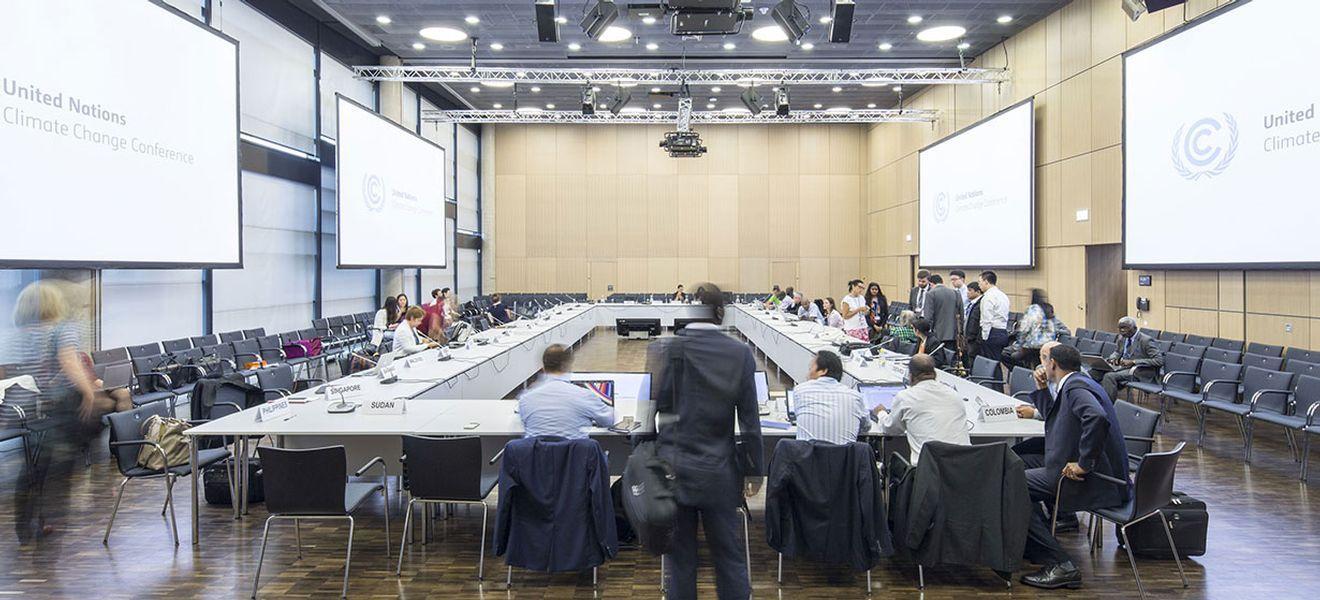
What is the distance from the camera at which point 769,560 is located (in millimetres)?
4168

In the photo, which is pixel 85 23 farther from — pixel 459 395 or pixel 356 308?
pixel 356 308

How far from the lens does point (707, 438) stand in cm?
272

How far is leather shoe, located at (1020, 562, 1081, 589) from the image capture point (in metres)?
3.75

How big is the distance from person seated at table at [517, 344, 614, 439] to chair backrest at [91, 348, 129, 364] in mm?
5130

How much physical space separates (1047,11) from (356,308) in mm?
12437

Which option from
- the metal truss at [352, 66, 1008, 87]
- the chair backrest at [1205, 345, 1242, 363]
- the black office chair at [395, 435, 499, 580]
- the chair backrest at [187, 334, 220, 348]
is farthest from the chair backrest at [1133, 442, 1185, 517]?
the metal truss at [352, 66, 1008, 87]

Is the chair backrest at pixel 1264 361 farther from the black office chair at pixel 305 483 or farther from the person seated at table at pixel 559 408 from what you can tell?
the black office chair at pixel 305 483

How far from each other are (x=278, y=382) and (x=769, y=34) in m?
9.26

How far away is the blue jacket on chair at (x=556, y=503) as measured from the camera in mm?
3623

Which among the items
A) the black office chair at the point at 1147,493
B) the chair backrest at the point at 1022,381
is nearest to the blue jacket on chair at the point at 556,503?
the black office chair at the point at 1147,493

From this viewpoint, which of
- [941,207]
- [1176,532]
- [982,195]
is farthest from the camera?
[941,207]

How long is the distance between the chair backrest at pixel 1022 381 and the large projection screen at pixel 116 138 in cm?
756

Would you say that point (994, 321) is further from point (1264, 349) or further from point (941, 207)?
point (941, 207)

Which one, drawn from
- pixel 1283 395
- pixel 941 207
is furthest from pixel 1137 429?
pixel 941 207
